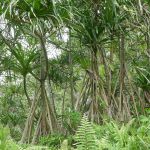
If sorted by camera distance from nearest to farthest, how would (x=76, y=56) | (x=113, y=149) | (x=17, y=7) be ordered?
(x=113, y=149)
(x=17, y=7)
(x=76, y=56)

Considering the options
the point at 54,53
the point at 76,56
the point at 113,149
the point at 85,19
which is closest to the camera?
the point at 113,149

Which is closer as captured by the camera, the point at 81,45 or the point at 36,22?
the point at 36,22

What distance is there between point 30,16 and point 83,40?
1.15m

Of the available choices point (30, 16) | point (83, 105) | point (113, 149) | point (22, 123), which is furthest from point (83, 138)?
point (22, 123)

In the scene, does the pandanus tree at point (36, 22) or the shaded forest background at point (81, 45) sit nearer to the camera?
the pandanus tree at point (36, 22)

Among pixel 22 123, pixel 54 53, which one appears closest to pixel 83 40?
pixel 54 53

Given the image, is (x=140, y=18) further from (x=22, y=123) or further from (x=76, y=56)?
(x=22, y=123)

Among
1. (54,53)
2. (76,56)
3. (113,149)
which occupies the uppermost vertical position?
(54,53)

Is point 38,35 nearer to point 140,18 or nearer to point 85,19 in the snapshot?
point 85,19

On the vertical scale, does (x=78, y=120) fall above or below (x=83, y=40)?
below

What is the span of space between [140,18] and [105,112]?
158 centimetres

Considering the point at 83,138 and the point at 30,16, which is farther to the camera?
the point at 30,16

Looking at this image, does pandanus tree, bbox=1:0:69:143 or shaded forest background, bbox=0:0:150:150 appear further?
shaded forest background, bbox=0:0:150:150

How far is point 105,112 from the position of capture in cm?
599
